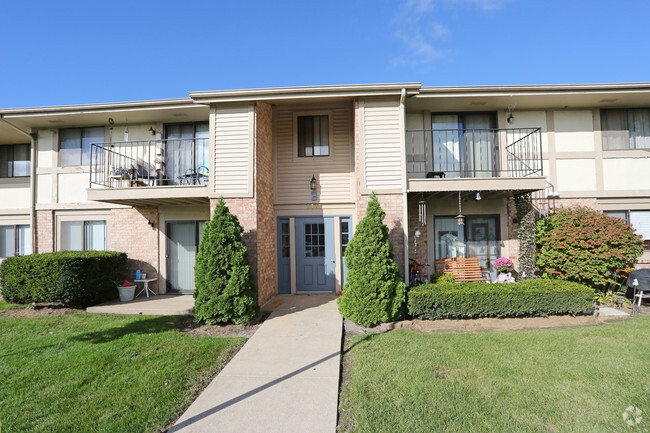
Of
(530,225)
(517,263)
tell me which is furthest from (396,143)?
(517,263)

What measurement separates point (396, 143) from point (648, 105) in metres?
7.75

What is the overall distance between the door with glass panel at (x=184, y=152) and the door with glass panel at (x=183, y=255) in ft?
4.41

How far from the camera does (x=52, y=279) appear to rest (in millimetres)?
7266

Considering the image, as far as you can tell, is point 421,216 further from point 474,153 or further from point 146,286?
point 146,286

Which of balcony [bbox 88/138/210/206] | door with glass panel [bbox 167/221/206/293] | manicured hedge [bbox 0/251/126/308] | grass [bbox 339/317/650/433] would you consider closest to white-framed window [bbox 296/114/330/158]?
balcony [bbox 88/138/210/206]

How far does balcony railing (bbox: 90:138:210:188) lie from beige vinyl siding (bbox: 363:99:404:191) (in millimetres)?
4605

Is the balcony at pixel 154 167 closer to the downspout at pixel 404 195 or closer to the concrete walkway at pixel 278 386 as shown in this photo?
the concrete walkway at pixel 278 386

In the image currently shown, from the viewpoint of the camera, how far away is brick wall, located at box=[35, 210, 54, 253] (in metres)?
9.11

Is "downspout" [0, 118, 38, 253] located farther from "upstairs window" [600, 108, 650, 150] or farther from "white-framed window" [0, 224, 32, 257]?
"upstairs window" [600, 108, 650, 150]

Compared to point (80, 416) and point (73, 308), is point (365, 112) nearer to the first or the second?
point (80, 416)

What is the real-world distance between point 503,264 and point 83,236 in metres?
12.1

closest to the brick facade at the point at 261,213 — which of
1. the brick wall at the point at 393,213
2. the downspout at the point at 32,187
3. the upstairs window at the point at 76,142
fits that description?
the brick wall at the point at 393,213

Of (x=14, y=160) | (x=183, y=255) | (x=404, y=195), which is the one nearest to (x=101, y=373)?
(x=183, y=255)

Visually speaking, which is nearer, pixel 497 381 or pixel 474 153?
pixel 497 381
